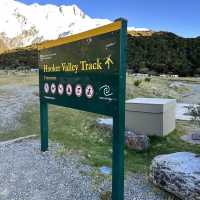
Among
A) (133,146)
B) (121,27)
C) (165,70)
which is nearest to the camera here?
(121,27)

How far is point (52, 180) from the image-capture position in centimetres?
494

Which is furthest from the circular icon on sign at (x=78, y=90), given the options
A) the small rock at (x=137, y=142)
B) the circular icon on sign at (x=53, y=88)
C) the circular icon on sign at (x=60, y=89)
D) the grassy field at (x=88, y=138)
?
the small rock at (x=137, y=142)

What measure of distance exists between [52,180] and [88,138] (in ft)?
9.78

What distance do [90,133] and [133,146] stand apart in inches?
63.6

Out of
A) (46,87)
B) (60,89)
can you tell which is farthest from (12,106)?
(60,89)

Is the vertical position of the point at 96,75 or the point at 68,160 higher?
the point at 96,75

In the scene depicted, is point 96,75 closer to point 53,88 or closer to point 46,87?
point 53,88

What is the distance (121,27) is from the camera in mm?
3775

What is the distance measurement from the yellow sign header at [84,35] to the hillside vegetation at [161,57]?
4962 centimetres

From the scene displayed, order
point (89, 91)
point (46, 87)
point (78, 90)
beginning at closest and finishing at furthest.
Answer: point (89, 91) → point (78, 90) → point (46, 87)

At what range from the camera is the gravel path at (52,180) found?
4473 millimetres

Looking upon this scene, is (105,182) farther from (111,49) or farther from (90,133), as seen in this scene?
(90,133)

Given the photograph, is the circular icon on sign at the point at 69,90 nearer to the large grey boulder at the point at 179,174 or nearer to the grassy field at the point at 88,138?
the grassy field at the point at 88,138

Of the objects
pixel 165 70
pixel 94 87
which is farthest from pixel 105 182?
pixel 165 70
